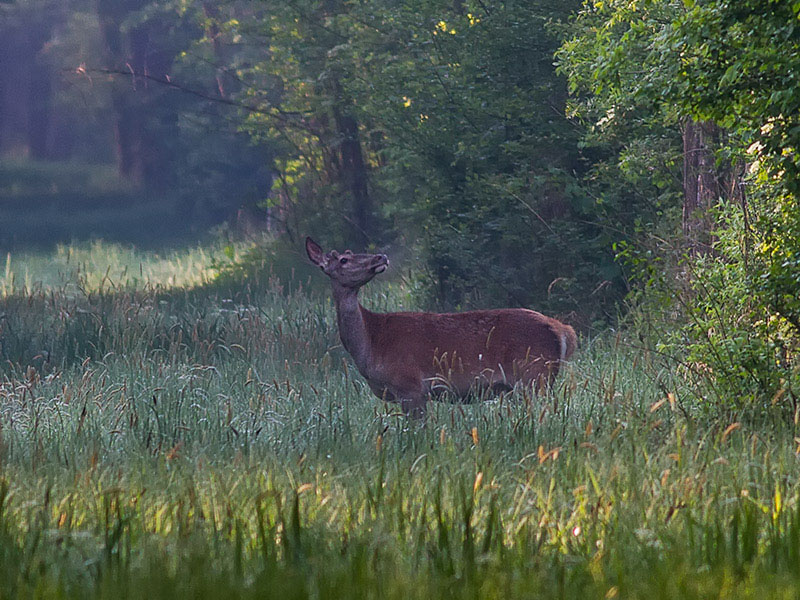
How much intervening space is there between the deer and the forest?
29cm

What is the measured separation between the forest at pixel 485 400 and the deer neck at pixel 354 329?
17.6 inches

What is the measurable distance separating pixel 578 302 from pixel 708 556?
9.04 metres

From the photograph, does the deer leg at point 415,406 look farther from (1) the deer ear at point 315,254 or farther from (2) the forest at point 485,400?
(1) the deer ear at point 315,254

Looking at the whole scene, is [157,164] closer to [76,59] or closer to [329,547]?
[76,59]

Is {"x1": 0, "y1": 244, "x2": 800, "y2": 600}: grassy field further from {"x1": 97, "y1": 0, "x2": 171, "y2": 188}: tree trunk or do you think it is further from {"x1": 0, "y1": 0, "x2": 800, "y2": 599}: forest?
{"x1": 97, "y1": 0, "x2": 171, "y2": 188}: tree trunk

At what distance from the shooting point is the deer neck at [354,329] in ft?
29.2

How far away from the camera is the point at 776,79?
642 centimetres

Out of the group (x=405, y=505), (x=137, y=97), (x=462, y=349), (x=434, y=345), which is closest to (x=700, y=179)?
(x=462, y=349)

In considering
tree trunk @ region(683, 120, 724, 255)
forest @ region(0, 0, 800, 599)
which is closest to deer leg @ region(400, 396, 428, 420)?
forest @ region(0, 0, 800, 599)

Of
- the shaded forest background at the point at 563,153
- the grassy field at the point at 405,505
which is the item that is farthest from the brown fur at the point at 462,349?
the shaded forest background at the point at 563,153

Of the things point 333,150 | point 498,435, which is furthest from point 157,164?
point 498,435

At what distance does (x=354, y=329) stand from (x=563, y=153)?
5371 mm

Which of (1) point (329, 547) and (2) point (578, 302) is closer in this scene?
(1) point (329, 547)

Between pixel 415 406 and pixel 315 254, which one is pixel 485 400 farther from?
A: pixel 315 254
